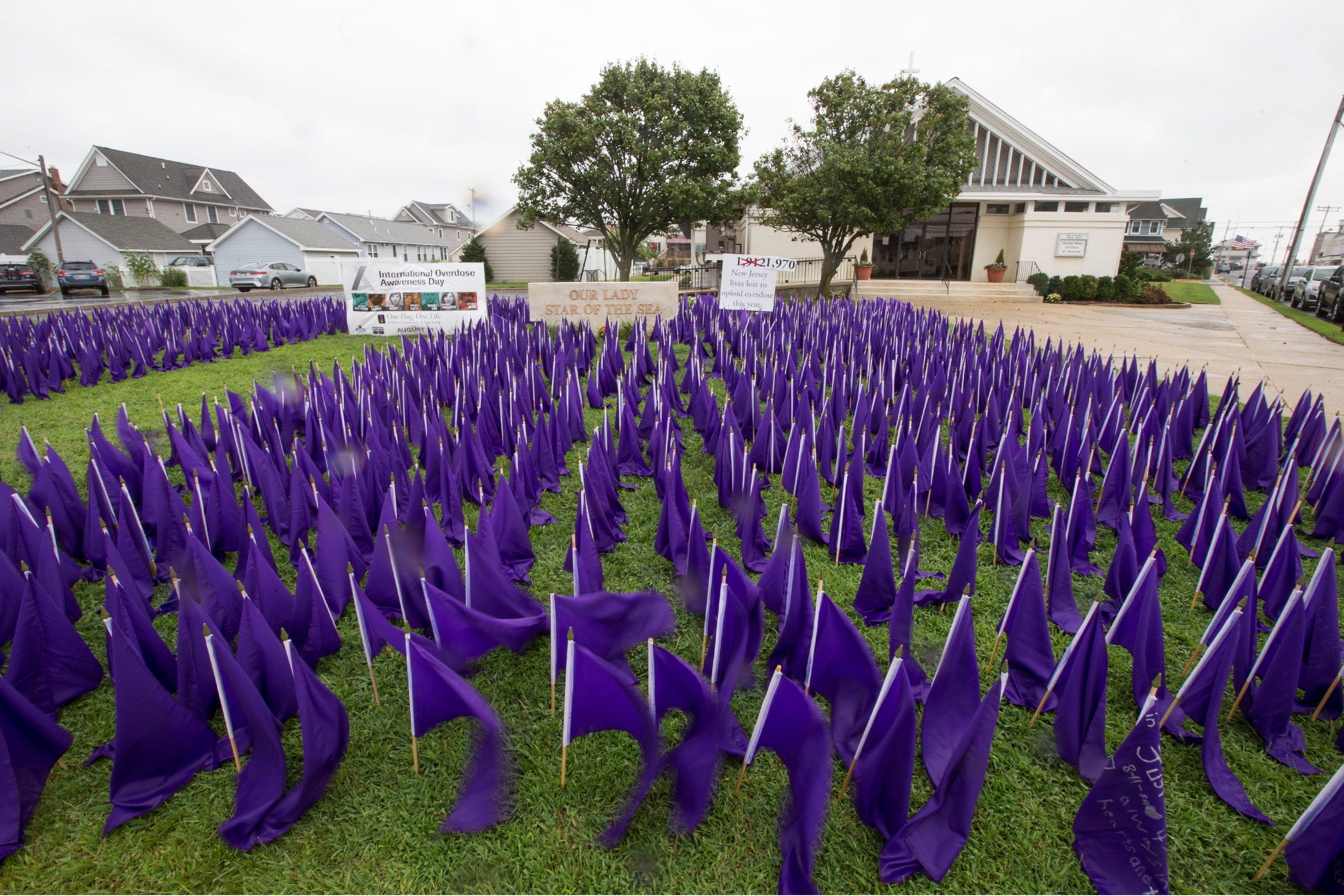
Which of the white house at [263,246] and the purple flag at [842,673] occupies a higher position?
the white house at [263,246]

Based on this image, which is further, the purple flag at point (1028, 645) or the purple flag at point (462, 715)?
the purple flag at point (1028, 645)

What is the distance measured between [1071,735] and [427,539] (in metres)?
3.12

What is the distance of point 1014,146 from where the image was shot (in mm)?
26688

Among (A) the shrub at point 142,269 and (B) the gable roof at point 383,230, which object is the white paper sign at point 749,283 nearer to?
(A) the shrub at point 142,269

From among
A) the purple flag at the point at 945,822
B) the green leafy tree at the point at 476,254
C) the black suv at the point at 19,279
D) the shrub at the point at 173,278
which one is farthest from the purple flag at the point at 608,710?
the shrub at the point at 173,278

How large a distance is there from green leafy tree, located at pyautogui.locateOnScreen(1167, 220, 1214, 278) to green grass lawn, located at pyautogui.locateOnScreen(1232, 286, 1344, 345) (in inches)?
1471

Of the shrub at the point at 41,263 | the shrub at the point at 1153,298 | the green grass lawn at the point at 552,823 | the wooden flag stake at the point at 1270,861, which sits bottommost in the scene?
the green grass lawn at the point at 552,823

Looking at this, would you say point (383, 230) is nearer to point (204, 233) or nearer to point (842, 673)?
point (204, 233)

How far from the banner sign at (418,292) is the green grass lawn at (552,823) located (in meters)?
10.5

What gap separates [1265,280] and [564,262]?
4033cm

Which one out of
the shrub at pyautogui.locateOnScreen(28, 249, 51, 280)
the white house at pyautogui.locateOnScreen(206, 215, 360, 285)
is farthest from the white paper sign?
the shrub at pyautogui.locateOnScreen(28, 249, 51, 280)

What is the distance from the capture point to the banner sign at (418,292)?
12.5 m

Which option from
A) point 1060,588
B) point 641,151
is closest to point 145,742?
point 1060,588

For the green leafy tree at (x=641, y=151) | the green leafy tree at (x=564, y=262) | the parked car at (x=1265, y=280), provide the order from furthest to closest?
the green leafy tree at (x=564, y=262) < the parked car at (x=1265, y=280) < the green leafy tree at (x=641, y=151)
